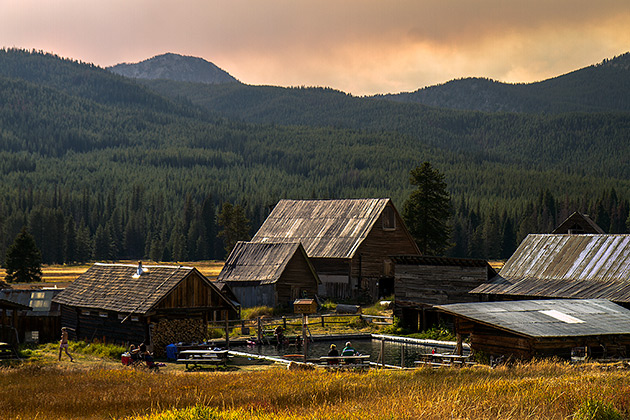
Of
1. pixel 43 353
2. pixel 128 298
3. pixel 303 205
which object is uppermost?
pixel 303 205

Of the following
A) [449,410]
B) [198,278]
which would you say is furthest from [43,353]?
[449,410]

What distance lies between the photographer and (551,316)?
3291cm

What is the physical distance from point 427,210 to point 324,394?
51073 millimetres

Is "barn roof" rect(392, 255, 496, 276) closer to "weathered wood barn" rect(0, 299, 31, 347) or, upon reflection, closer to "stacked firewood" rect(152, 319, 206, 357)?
"stacked firewood" rect(152, 319, 206, 357)

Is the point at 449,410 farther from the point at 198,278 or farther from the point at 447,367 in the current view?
the point at 198,278

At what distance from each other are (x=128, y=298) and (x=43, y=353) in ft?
14.8

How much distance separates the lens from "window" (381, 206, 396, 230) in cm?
6606

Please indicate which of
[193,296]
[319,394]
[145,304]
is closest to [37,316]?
[145,304]

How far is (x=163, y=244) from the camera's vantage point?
A: 154m

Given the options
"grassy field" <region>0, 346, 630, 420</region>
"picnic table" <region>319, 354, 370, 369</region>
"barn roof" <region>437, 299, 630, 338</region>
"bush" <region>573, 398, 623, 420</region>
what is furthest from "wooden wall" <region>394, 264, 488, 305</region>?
"bush" <region>573, 398, 623, 420</region>

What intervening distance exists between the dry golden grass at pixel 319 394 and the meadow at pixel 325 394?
3 cm

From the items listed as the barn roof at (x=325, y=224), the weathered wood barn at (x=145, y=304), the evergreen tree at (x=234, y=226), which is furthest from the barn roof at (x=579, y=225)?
the evergreen tree at (x=234, y=226)

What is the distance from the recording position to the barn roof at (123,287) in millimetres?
37250

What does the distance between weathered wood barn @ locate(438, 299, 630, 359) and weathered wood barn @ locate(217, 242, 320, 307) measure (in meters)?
23.1
